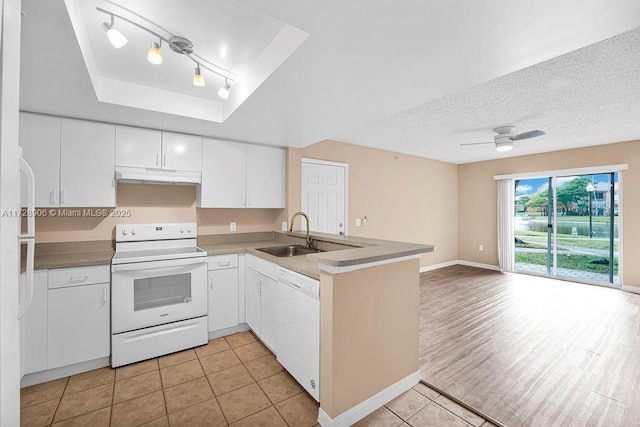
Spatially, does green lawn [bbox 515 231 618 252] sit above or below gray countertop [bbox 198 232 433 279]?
below

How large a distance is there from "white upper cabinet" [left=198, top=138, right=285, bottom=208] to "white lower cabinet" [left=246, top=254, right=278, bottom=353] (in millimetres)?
779

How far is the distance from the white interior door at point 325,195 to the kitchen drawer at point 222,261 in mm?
1241

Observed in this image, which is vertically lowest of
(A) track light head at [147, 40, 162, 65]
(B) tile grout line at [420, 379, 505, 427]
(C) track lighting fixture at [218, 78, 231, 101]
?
(B) tile grout line at [420, 379, 505, 427]

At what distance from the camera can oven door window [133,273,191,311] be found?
2.47m

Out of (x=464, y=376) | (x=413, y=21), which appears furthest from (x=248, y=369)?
(x=413, y=21)

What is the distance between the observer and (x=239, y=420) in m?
1.78

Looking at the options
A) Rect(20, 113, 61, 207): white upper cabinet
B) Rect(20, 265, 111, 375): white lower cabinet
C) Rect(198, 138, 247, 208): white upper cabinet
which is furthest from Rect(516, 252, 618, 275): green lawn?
Rect(20, 113, 61, 207): white upper cabinet

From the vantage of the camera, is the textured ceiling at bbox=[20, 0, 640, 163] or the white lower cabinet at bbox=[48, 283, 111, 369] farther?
the white lower cabinet at bbox=[48, 283, 111, 369]

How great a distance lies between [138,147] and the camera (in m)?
2.74

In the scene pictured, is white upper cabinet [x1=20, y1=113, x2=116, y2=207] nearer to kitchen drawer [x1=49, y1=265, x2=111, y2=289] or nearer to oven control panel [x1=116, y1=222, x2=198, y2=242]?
oven control panel [x1=116, y1=222, x2=198, y2=242]

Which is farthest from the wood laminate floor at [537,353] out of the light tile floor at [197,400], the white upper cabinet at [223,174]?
the white upper cabinet at [223,174]

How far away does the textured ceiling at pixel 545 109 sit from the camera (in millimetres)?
2156

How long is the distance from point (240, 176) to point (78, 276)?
178cm

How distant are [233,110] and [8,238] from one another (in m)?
1.87
